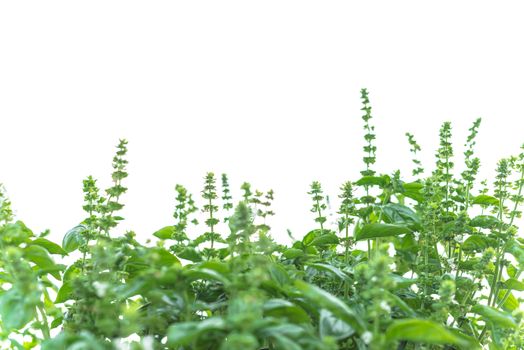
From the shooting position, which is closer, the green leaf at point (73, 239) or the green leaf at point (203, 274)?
the green leaf at point (203, 274)

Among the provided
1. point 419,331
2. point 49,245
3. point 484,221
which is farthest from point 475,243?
point 49,245

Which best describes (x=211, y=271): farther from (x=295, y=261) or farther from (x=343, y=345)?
(x=295, y=261)

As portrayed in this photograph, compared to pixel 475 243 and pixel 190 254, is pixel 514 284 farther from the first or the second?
pixel 190 254

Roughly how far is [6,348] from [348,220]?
2.75ft

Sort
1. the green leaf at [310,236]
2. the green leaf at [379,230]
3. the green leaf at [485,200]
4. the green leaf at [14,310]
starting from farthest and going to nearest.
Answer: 1. the green leaf at [485,200]
2. the green leaf at [310,236]
3. the green leaf at [379,230]
4. the green leaf at [14,310]

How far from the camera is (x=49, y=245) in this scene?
154 centimetres

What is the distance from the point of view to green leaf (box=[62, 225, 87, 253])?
1.59 m

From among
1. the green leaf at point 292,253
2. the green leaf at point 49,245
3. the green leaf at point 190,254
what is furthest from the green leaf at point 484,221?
the green leaf at point 49,245

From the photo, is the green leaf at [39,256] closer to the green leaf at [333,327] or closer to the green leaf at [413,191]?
the green leaf at [333,327]

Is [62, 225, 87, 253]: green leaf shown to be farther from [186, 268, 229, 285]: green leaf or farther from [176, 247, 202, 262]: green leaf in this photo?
[186, 268, 229, 285]: green leaf

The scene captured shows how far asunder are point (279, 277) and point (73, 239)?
0.63 meters

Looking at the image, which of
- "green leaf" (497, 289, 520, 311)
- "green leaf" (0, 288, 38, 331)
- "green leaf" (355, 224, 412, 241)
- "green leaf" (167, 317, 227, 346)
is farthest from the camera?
"green leaf" (497, 289, 520, 311)

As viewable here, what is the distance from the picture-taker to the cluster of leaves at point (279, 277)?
0.92m

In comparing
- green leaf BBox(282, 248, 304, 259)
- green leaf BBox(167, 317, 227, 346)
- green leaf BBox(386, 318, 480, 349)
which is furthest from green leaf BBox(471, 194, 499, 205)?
green leaf BBox(167, 317, 227, 346)
